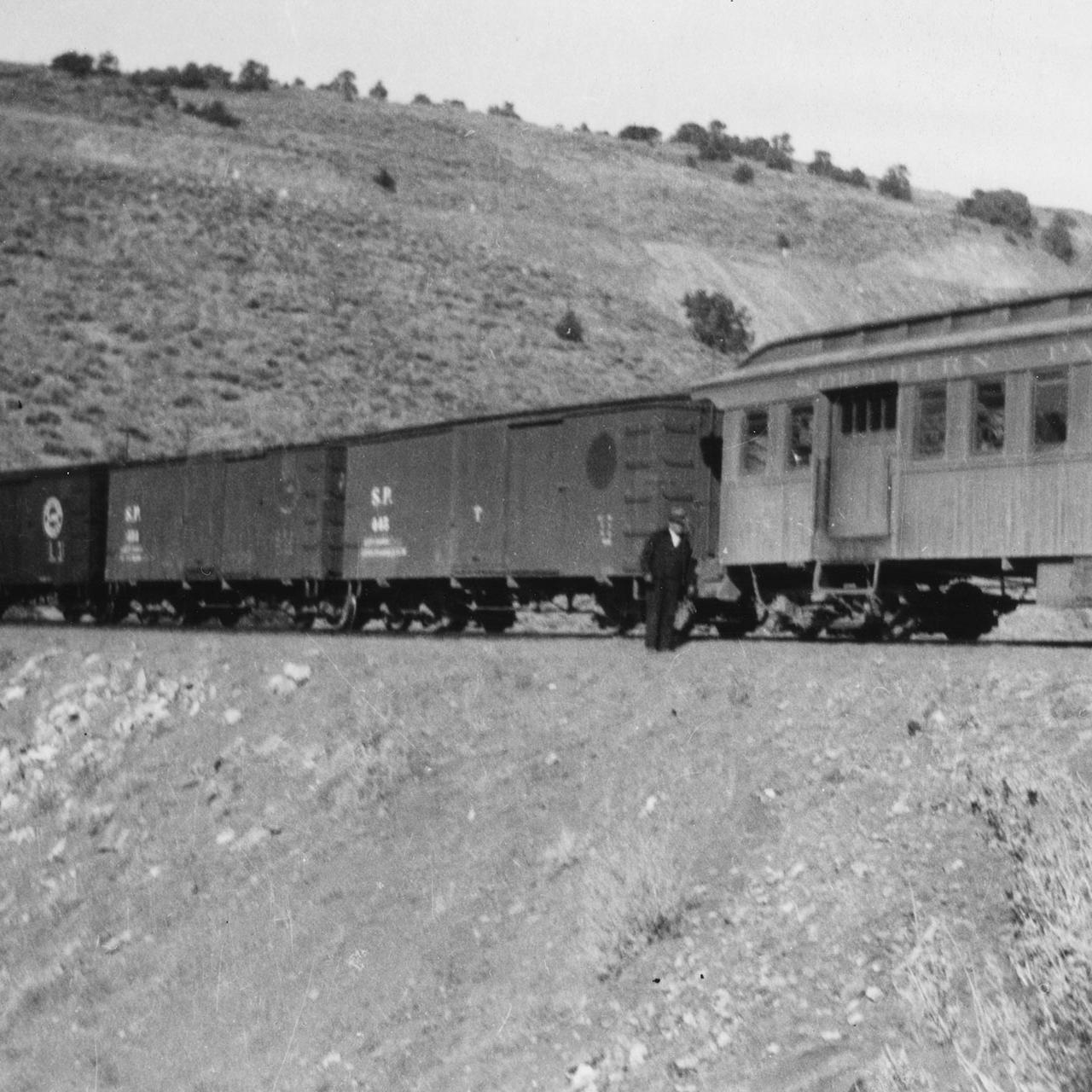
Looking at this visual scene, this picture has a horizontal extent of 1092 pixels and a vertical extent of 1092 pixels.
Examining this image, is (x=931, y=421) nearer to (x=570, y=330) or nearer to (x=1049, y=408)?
(x=1049, y=408)

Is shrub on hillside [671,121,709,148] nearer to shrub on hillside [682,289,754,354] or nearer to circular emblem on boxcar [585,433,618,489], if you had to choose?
shrub on hillside [682,289,754,354]

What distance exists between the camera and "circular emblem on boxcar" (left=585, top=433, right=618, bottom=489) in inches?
791

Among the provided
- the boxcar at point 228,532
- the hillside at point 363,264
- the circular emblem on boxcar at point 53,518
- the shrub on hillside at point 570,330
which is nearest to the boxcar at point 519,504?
the boxcar at point 228,532

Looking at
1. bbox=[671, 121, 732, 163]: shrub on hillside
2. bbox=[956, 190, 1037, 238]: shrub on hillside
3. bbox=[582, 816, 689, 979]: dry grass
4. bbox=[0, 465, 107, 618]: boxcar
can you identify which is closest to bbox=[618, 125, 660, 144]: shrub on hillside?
bbox=[671, 121, 732, 163]: shrub on hillside

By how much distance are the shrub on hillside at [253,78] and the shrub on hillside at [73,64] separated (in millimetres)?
9126

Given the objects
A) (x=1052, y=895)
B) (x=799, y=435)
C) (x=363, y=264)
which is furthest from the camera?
(x=363, y=264)

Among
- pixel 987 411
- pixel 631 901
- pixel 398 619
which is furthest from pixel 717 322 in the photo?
pixel 631 901

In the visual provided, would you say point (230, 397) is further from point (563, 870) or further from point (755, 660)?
point (563, 870)

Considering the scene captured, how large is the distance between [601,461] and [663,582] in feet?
11.1

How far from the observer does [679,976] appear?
9.71 m

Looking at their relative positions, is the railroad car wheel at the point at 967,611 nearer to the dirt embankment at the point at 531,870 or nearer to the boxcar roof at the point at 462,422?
the dirt embankment at the point at 531,870

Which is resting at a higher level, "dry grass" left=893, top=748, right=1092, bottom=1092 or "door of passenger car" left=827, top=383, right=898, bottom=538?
"door of passenger car" left=827, top=383, right=898, bottom=538

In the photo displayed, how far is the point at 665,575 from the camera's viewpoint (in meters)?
17.2

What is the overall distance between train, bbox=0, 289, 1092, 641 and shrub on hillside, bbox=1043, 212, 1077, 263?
252ft
